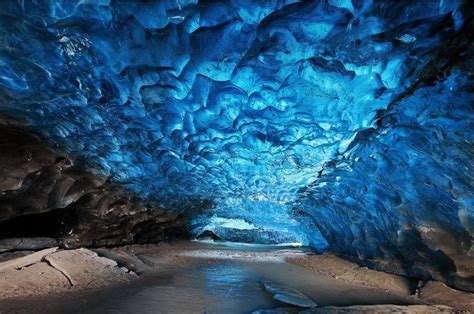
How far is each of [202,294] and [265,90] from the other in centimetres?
388

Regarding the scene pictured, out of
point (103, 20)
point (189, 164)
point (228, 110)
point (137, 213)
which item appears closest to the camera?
point (103, 20)

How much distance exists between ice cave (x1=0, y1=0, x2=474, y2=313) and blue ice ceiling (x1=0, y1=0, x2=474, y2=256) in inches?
1.1

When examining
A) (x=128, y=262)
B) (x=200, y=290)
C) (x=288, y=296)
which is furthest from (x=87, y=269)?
(x=288, y=296)

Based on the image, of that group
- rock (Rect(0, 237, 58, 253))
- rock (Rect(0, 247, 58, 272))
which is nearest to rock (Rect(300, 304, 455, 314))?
rock (Rect(0, 247, 58, 272))

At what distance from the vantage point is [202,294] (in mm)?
5090

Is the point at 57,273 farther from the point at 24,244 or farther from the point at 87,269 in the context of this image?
the point at 24,244

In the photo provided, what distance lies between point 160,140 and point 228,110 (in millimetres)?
1982

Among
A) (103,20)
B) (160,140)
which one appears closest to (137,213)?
(160,140)

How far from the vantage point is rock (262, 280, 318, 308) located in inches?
188

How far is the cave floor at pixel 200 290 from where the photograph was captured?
412 centimetres

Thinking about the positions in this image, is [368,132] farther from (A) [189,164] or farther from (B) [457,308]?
(A) [189,164]

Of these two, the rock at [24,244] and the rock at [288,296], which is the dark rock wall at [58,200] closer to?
the rock at [24,244]

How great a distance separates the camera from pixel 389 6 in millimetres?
2820

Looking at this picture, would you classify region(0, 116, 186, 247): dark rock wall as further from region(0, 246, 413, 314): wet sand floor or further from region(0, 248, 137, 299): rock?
region(0, 246, 413, 314): wet sand floor
